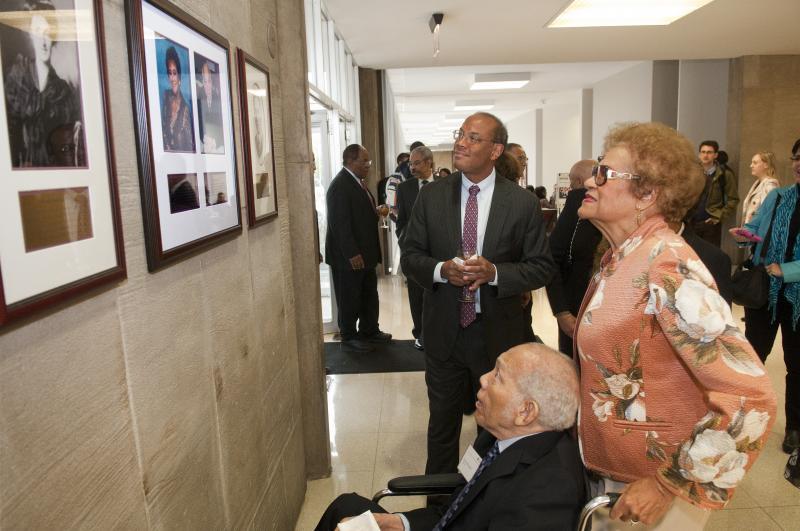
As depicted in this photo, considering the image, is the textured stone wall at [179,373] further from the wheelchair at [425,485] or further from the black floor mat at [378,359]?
the black floor mat at [378,359]

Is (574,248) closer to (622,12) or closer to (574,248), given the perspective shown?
(574,248)

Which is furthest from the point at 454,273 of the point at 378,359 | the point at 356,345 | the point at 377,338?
the point at 377,338

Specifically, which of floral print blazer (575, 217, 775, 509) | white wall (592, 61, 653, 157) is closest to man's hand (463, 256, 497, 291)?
floral print blazer (575, 217, 775, 509)

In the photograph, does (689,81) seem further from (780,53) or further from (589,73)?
(589,73)

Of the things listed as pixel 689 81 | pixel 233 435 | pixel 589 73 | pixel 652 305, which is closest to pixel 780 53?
pixel 689 81

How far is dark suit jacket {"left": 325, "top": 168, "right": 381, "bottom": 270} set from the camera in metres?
4.67

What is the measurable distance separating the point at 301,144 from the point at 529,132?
18.0m

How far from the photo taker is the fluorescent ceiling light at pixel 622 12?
5.69 m

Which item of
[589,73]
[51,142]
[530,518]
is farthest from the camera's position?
[589,73]

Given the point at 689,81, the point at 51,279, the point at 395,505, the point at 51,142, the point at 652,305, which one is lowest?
the point at 395,505

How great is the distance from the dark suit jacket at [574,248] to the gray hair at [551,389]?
153 centimetres

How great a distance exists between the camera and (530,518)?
1.26 metres

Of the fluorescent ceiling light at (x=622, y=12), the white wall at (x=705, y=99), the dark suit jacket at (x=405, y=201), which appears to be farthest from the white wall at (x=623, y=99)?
the dark suit jacket at (x=405, y=201)

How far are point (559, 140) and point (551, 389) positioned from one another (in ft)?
52.3
